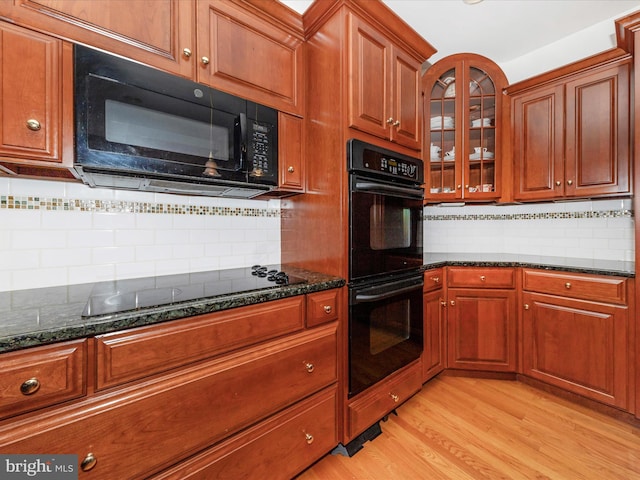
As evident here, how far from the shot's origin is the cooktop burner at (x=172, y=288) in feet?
3.01

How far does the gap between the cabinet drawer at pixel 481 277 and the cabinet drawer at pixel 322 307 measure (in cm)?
119

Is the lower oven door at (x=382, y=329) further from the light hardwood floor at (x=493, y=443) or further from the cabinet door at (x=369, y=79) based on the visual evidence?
the cabinet door at (x=369, y=79)

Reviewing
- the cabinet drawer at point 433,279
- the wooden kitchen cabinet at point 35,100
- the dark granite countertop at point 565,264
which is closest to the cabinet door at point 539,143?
the dark granite countertop at point 565,264

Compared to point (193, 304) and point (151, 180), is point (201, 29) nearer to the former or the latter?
point (151, 180)

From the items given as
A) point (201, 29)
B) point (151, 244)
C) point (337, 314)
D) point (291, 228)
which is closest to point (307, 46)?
point (201, 29)

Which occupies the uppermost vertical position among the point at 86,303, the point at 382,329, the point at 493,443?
the point at 86,303

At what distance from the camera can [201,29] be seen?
1.22 metres

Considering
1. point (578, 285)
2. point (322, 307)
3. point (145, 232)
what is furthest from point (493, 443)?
point (145, 232)

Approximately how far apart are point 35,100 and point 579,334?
294 centimetres

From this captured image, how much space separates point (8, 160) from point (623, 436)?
9.99 ft

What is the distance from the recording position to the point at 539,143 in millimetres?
2172

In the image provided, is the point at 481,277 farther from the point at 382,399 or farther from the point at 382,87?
the point at 382,87

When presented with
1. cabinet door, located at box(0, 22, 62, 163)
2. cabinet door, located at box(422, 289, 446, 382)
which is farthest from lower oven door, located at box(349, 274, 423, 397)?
cabinet door, located at box(0, 22, 62, 163)

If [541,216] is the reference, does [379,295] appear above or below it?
below
